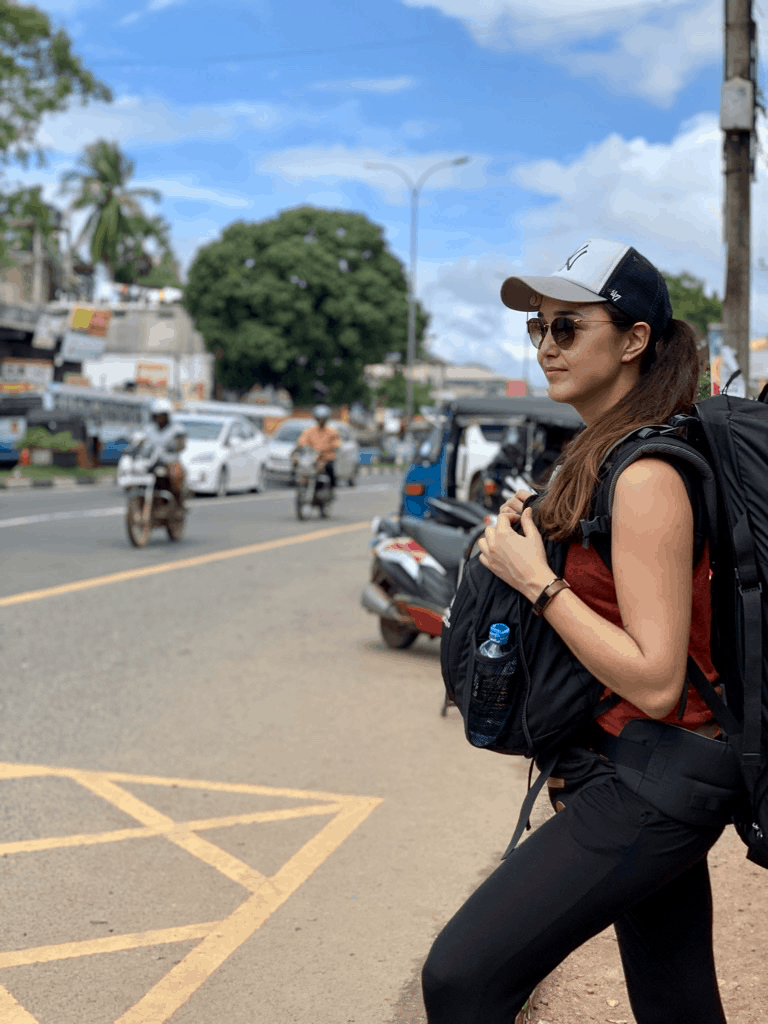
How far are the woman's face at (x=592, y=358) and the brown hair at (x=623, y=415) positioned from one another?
0.06ft

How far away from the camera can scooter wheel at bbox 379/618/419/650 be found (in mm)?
9023

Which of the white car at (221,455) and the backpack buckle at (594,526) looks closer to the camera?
the backpack buckle at (594,526)

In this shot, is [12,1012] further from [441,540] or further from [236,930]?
[441,540]

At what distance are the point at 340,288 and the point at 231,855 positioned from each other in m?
52.8

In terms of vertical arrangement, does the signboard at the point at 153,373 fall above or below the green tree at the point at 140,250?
below

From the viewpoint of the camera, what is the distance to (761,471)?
194cm

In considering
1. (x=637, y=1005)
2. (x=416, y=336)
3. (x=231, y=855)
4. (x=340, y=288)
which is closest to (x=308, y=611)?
(x=231, y=855)

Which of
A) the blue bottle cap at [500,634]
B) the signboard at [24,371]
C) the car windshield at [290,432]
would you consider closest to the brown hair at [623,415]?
the blue bottle cap at [500,634]

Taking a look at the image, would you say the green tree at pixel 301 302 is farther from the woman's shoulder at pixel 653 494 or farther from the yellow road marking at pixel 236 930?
the woman's shoulder at pixel 653 494

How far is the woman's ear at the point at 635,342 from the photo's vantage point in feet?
6.96

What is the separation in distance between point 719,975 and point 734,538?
6.38 feet

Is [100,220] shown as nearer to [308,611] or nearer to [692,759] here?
[308,611]

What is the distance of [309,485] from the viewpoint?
19.8 m

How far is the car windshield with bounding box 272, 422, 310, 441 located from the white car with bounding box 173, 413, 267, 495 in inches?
163
